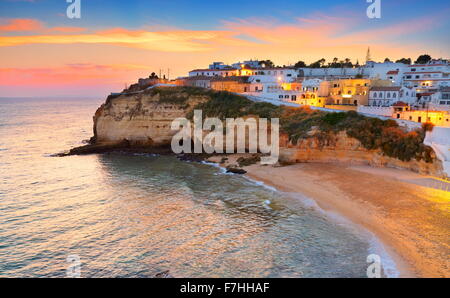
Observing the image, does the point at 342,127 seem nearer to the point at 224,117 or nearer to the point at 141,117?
the point at 224,117

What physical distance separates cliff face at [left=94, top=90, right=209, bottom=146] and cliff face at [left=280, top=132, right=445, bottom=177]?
2064cm

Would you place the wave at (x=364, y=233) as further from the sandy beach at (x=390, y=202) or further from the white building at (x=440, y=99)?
the white building at (x=440, y=99)

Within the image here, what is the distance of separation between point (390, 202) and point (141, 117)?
40.2m

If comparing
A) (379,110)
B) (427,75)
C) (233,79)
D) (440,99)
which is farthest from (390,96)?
(233,79)

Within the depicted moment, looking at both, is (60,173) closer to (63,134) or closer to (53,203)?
(53,203)

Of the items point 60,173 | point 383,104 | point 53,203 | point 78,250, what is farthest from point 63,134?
point 383,104

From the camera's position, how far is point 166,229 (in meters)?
21.6

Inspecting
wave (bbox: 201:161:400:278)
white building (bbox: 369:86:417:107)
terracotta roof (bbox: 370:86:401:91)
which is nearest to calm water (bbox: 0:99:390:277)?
wave (bbox: 201:161:400:278)

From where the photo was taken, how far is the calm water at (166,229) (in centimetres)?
1691

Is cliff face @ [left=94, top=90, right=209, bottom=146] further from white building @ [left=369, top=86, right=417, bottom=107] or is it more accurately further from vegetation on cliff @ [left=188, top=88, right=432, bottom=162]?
white building @ [left=369, top=86, right=417, bottom=107]

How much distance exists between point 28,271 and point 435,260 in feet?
70.0

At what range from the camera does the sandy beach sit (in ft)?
55.3

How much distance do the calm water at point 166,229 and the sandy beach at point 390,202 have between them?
186cm

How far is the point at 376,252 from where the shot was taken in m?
17.4
